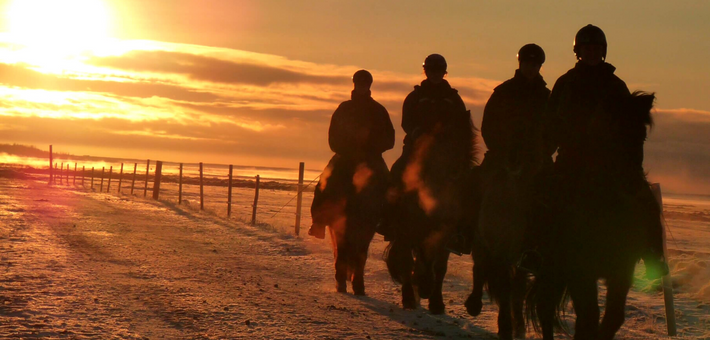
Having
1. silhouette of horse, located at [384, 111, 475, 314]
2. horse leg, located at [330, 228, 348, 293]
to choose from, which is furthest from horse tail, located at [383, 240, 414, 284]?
horse leg, located at [330, 228, 348, 293]

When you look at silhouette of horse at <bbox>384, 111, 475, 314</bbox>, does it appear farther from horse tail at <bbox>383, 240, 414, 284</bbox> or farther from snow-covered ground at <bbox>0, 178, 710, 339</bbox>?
snow-covered ground at <bbox>0, 178, 710, 339</bbox>

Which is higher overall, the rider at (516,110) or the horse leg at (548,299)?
the rider at (516,110)

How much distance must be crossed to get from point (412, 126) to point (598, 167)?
2817 mm

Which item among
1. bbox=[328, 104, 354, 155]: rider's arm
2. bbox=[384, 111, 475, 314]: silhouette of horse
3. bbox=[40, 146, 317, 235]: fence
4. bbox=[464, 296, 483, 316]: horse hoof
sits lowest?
bbox=[40, 146, 317, 235]: fence

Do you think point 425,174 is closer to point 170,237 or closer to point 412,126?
point 412,126

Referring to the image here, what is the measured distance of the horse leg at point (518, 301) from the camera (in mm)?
6125

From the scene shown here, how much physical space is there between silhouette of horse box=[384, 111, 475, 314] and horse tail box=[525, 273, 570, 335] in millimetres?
1282

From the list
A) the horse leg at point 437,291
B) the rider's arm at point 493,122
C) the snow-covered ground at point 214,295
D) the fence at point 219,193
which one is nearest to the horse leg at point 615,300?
the snow-covered ground at point 214,295

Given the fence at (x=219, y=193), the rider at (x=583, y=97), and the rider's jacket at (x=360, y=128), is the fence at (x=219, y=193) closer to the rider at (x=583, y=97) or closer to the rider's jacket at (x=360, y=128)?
the rider's jacket at (x=360, y=128)

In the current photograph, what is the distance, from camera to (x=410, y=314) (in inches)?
292

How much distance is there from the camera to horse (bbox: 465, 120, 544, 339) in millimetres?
5945

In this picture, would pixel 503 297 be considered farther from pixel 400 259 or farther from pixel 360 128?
pixel 360 128

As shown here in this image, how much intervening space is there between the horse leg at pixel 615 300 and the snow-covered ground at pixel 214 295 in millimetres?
1476

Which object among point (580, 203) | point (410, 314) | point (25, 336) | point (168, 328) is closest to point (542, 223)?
point (580, 203)
